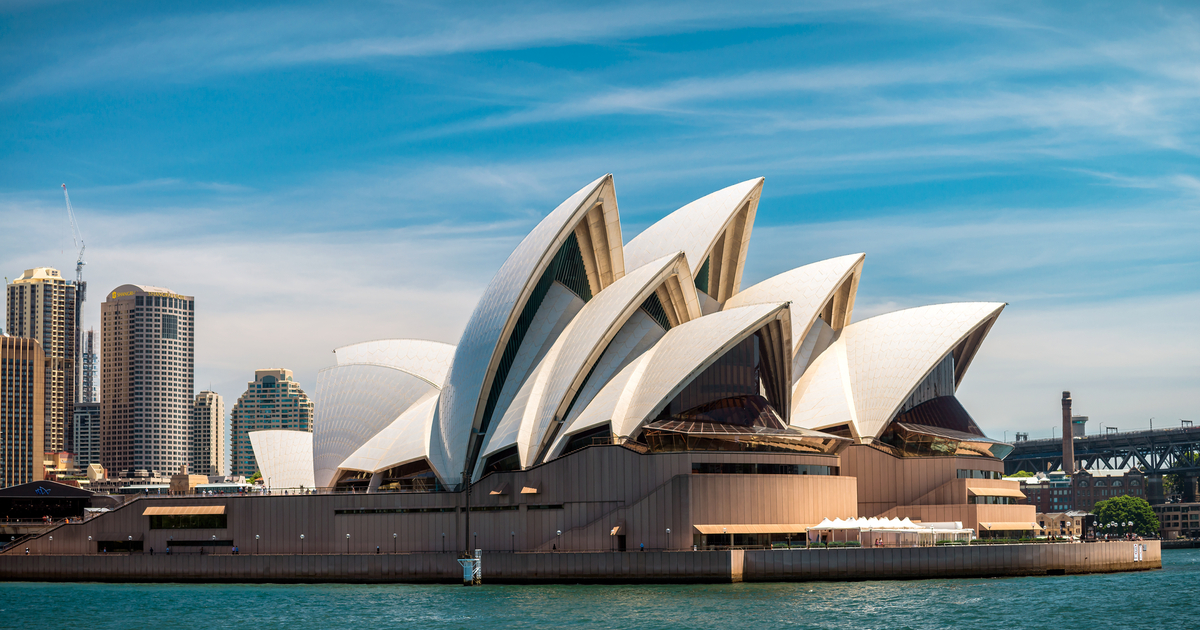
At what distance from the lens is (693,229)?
7088cm

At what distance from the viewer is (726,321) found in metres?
62.8

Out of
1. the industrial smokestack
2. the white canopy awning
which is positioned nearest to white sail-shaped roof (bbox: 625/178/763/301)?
the white canopy awning

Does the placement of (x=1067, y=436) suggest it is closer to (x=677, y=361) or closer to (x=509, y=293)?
(x=677, y=361)

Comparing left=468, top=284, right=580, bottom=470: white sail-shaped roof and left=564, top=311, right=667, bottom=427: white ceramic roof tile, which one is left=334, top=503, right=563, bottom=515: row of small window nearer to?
left=468, top=284, right=580, bottom=470: white sail-shaped roof

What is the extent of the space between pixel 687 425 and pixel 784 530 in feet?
23.4

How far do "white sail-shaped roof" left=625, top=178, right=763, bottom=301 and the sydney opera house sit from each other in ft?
0.47

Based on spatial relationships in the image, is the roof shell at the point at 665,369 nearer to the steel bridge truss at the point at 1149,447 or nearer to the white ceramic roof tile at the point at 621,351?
the white ceramic roof tile at the point at 621,351

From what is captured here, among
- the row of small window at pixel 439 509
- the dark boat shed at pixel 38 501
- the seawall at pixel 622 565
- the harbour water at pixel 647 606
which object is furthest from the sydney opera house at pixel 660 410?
the dark boat shed at pixel 38 501

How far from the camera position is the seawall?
56.1m

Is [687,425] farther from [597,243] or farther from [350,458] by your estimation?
[350,458]

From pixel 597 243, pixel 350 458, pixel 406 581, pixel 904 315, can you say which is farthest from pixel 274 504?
pixel 904 315

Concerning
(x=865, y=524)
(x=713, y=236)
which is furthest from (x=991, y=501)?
(x=713, y=236)

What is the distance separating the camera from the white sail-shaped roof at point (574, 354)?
2447 inches

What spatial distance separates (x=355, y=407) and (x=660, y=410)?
24.9m
